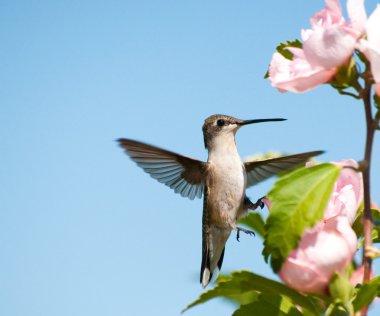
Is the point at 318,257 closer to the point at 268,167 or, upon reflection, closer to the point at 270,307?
the point at 270,307

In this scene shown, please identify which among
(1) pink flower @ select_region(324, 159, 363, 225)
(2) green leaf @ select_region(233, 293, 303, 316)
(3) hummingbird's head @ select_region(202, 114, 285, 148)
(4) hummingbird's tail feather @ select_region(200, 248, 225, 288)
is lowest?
(4) hummingbird's tail feather @ select_region(200, 248, 225, 288)

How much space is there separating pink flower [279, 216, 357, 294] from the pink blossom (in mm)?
547

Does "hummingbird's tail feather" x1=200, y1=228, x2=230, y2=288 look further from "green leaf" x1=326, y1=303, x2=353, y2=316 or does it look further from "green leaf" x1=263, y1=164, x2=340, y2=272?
"green leaf" x1=263, y1=164, x2=340, y2=272

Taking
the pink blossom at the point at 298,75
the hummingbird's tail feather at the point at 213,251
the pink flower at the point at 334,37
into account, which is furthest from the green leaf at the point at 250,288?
the hummingbird's tail feather at the point at 213,251

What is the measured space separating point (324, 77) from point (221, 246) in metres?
2.51

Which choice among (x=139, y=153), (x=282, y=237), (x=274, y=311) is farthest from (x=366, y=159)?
(x=139, y=153)

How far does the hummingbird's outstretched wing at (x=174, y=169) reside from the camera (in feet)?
14.6

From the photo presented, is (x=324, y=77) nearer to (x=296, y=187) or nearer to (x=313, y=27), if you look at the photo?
(x=313, y=27)

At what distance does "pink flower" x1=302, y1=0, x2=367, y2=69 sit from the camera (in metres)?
2.21

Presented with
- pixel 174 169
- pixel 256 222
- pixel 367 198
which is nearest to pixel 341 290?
pixel 367 198

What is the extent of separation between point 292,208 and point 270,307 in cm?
70

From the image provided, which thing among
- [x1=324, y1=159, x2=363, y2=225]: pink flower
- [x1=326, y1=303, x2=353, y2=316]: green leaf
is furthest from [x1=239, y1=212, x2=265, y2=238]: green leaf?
[x1=326, y1=303, x2=353, y2=316]: green leaf

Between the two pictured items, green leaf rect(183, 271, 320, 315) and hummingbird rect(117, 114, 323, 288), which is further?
hummingbird rect(117, 114, 323, 288)

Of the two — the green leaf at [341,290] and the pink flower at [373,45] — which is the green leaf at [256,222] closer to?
the green leaf at [341,290]
